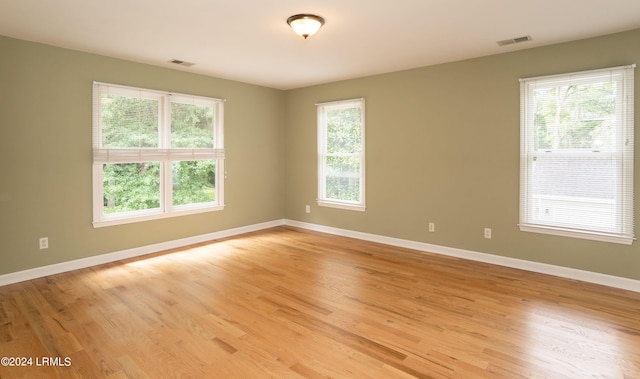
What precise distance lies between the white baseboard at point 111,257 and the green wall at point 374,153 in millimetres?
68

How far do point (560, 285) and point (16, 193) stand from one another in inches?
220

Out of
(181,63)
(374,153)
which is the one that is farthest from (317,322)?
(181,63)

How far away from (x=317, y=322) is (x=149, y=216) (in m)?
3.06

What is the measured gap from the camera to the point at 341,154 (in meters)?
5.89

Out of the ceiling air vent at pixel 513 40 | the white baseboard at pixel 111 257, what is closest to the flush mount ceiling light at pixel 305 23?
the ceiling air vent at pixel 513 40

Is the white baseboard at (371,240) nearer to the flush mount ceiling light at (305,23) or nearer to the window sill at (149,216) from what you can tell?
the window sill at (149,216)

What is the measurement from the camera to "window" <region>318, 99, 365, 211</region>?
5.64 m

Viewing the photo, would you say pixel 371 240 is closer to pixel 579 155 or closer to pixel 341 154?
pixel 341 154

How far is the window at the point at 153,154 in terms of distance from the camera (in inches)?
172

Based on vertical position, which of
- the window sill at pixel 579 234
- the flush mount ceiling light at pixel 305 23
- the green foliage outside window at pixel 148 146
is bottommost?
the window sill at pixel 579 234

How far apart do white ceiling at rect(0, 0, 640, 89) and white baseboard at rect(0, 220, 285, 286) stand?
240cm

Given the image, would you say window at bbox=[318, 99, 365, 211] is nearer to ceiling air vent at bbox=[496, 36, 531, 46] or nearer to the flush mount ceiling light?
ceiling air vent at bbox=[496, 36, 531, 46]

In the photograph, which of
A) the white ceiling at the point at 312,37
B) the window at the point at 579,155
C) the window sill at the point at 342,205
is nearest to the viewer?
the white ceiling at the point at 312,37

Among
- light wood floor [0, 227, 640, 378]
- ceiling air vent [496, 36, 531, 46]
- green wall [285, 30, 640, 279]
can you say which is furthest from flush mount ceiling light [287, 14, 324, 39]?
light wood floor [0, 227, 640, 378]
